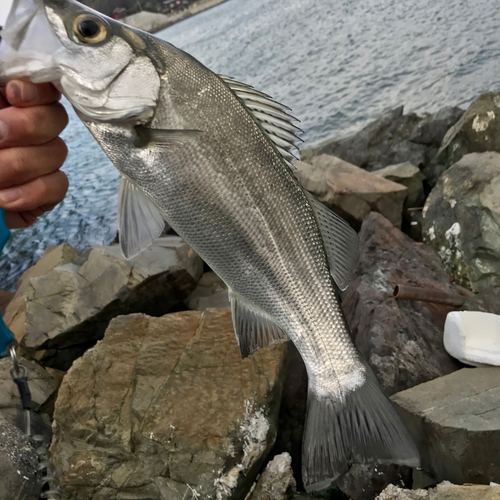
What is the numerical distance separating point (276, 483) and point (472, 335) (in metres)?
1.40

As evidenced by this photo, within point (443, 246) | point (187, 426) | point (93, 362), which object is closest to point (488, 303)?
point (443, 246)

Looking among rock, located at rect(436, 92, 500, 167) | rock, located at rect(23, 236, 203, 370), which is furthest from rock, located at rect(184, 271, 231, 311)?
rock, located at rect(436, 92, 500, 167)

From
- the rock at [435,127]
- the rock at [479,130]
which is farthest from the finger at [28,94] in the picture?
the rock at [435,127]

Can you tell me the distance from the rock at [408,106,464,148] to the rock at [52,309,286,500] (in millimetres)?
5564

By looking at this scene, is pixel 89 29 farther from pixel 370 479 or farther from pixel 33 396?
pixel 33 396

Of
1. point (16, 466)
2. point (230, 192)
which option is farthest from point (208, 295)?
point (230, 192)

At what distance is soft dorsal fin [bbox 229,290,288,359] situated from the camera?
1478mm

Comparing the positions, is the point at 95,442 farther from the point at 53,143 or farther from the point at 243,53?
the point at 243,53

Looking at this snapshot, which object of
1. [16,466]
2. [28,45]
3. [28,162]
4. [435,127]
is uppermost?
[28,45]

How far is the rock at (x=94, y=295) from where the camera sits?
396cm

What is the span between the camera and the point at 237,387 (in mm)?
2441

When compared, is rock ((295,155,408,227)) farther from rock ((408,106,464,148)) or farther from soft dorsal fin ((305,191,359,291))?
soft dorsal fin ((305,191,359,291))

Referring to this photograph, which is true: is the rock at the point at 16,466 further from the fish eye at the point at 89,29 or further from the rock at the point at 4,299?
the rock at the point at 4,299

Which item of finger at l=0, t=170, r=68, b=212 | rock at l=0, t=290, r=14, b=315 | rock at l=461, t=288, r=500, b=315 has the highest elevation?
finger at l=0, t=170, r=68, b=212
